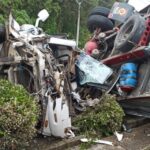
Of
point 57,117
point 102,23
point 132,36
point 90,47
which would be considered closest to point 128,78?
point 132,36

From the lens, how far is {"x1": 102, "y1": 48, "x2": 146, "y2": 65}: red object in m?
7.11

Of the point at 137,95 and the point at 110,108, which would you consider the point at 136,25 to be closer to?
the point at 137,95

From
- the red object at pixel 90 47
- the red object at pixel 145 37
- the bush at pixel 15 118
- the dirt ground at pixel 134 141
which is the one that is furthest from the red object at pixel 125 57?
the bush at pixel 15 118

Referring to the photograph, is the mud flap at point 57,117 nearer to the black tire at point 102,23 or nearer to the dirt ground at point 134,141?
the dirt ground at point 134,141

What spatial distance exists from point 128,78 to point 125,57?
415mm

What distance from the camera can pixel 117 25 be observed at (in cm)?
891

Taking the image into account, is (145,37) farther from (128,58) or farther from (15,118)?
(15,118)

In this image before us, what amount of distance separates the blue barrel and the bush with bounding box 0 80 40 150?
2156 millimetres

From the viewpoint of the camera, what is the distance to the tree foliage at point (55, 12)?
12929 millimetres

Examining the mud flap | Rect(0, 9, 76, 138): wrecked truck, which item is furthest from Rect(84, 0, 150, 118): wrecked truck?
the mud flap

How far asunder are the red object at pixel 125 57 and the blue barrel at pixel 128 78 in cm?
15

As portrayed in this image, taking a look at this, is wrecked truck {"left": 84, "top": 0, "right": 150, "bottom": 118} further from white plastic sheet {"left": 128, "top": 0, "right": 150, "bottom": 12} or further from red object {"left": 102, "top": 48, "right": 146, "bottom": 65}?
white plastic sheet {"left": 128, "top": 0, "right": 150, "bottom": 12}

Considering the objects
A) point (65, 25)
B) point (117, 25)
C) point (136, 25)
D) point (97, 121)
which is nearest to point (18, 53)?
point (97, 121)

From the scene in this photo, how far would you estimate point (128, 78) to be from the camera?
7184 millimetres
